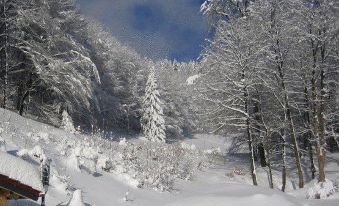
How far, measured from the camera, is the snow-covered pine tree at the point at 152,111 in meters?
52.3

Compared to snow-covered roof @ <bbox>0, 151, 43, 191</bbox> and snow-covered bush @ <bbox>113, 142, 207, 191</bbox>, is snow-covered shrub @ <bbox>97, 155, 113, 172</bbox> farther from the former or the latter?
snow-covered roof @ <bbox>0, 151, 43, 191</bbox>

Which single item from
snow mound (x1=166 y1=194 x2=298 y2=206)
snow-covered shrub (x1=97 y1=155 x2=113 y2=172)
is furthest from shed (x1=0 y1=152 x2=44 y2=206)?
snow-covered shrub (x1=97 y1=155 x2=113 y2=172)

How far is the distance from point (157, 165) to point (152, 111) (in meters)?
35.1

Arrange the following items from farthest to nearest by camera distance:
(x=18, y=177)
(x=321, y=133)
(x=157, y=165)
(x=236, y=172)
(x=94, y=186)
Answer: (x=236, y=172), (x=321, y=133), (x=157, y=165), (x=94, y=186), (x=18, y=177)

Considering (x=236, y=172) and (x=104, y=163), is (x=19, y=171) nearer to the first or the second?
(x=104, y=163)

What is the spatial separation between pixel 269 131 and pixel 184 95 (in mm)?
53066

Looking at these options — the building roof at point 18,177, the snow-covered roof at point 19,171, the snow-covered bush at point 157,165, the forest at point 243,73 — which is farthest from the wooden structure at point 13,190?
the forest at point 243,73

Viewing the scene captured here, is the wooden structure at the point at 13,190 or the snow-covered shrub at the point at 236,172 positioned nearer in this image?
the wooden structure at the point at 13,190

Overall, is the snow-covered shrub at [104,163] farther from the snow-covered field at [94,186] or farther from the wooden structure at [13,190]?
the wooden structure at [13,190]

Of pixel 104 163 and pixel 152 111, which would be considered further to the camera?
pixel 152 111

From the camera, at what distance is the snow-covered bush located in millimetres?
15047

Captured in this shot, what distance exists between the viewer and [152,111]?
173 ft

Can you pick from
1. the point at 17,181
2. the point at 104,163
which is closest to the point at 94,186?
the point at 104,163

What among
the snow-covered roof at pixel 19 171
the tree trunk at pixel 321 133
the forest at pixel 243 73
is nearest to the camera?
the snow-covered roof at pixel 19 171
